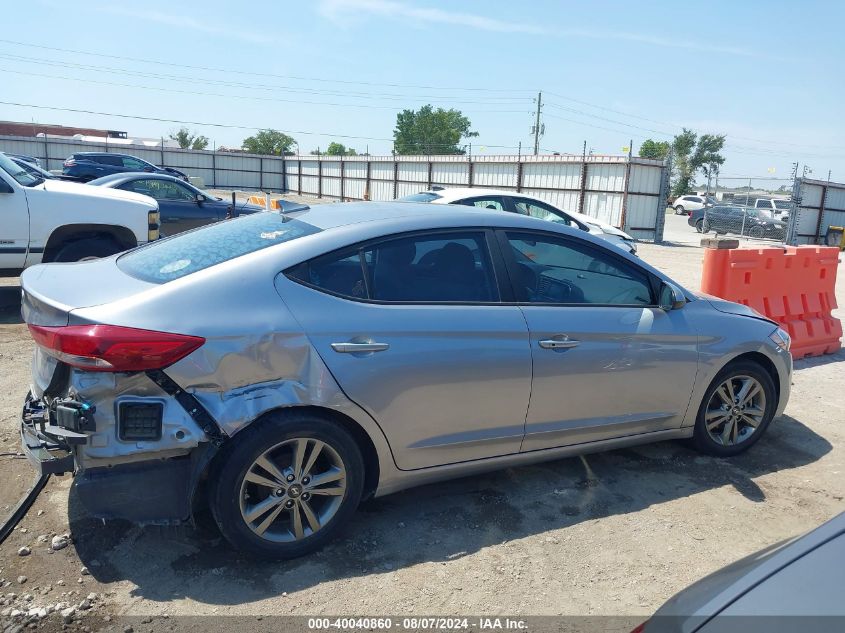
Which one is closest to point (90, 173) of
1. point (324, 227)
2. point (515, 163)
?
point (515, 163)

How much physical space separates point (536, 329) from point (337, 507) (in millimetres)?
1399

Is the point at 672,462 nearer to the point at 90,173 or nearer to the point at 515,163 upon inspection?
the point at 515,163

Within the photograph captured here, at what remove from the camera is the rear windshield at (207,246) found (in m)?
3.34

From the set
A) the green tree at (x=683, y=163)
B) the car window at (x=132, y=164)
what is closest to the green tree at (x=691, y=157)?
the green tree at (x=683, y=163)

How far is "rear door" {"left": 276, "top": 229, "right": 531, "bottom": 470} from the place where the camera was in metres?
3.24

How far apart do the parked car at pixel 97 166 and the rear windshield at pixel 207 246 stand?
23293mm

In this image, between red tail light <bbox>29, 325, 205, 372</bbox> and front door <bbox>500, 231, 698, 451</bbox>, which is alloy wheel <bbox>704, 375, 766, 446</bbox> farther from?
red tail light <bbox>29, 325, 205, 372</bbox>

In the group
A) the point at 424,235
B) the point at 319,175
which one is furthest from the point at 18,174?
the point at 319,175

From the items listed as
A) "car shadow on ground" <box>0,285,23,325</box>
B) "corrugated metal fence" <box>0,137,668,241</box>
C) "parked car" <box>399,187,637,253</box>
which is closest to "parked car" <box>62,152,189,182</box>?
"corrugated metal fence" <box>0,137,668,241</box>

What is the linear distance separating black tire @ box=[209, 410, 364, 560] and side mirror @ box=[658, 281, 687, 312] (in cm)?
216

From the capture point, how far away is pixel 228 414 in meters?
3.01

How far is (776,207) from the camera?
30.6 m

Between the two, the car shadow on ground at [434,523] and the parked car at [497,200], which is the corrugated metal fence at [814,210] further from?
the car shadow on ground at [434,523]

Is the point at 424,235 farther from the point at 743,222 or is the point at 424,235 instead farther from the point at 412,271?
the point at 743,222
